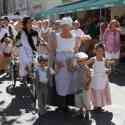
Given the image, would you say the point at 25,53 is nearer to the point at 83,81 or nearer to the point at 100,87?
the point at 100,87

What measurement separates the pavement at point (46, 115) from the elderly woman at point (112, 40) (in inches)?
172

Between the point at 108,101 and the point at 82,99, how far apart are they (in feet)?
2.38

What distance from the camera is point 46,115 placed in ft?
29.2

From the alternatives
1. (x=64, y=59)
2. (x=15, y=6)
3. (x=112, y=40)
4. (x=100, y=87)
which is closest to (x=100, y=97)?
(x=100, y=87)

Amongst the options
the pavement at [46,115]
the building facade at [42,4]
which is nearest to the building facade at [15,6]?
the building facade at [42,4]

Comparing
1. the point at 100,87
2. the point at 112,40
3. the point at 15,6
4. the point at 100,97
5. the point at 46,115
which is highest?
the point at 15,6

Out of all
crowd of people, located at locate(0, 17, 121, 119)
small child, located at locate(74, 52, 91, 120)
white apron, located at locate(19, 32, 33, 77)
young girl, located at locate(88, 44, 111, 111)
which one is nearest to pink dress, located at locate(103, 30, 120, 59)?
white apron, located at locate(19, 32, 33, 77)

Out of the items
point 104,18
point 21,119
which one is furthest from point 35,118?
point 104,18

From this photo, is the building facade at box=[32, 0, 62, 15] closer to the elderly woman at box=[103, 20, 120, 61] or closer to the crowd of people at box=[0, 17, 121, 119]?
the elderly woman at box=[103, 20, 120, 61]

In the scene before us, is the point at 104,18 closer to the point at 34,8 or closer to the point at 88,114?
the point at 88,114

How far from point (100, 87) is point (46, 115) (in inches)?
45.6

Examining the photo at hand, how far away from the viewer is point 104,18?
22922 millimetres

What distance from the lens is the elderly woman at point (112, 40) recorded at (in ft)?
50.1

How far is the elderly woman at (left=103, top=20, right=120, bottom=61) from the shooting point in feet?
50.1
